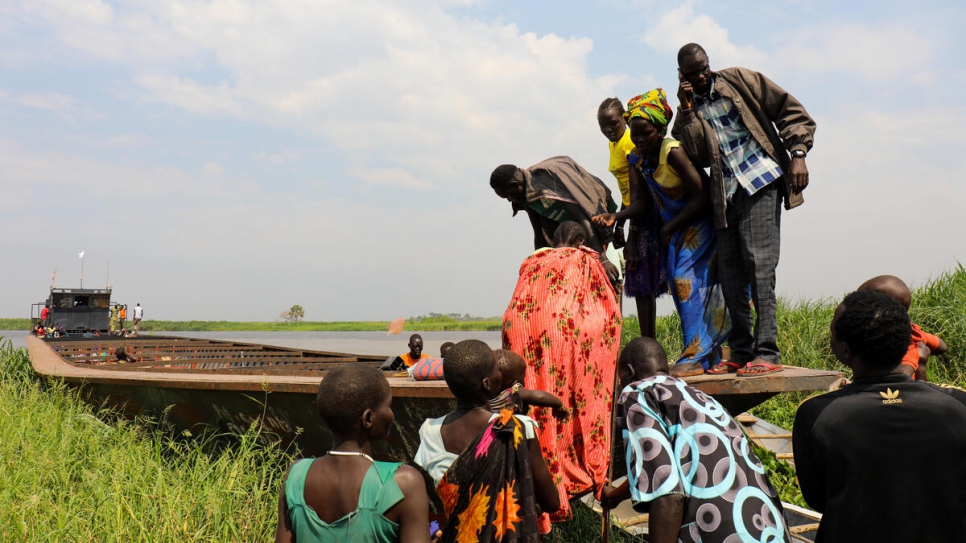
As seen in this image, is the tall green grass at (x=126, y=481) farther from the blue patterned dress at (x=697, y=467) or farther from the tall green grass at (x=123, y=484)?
the blue patterned dress at (x=697, y=467)

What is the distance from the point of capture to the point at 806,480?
1.85 m

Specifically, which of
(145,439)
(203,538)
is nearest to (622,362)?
(203,538)

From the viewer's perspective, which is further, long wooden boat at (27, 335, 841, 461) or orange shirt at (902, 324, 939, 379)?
orange shirt at (902, 324, 939, 379)

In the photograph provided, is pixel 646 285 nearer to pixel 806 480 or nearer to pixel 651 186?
pixel 651 186

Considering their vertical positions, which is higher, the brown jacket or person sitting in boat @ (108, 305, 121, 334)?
the brown jacket

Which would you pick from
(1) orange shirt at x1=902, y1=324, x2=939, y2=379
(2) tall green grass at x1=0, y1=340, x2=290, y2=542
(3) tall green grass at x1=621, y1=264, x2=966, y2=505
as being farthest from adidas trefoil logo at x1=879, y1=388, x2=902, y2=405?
(3) tall green grass at x1=621, y1=264, x2=966, y2=505

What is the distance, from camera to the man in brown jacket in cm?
336

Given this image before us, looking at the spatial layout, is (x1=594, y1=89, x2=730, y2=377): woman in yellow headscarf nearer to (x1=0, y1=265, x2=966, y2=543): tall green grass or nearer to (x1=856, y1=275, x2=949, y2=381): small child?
(x1=856, y1=275, x2=949, y2=381): small child

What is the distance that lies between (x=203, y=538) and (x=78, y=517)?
0.61 meters

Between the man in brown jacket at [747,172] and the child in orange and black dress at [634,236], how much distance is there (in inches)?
18.1

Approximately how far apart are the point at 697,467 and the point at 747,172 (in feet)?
6.07

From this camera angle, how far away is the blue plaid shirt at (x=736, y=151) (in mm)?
3375

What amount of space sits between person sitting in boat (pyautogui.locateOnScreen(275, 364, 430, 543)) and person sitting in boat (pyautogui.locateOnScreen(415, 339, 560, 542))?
232 millimetres

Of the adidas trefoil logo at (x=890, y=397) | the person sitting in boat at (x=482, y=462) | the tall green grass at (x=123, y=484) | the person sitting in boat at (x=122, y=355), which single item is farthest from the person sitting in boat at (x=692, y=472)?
the person sitting in boat at (x=122, y=355)
